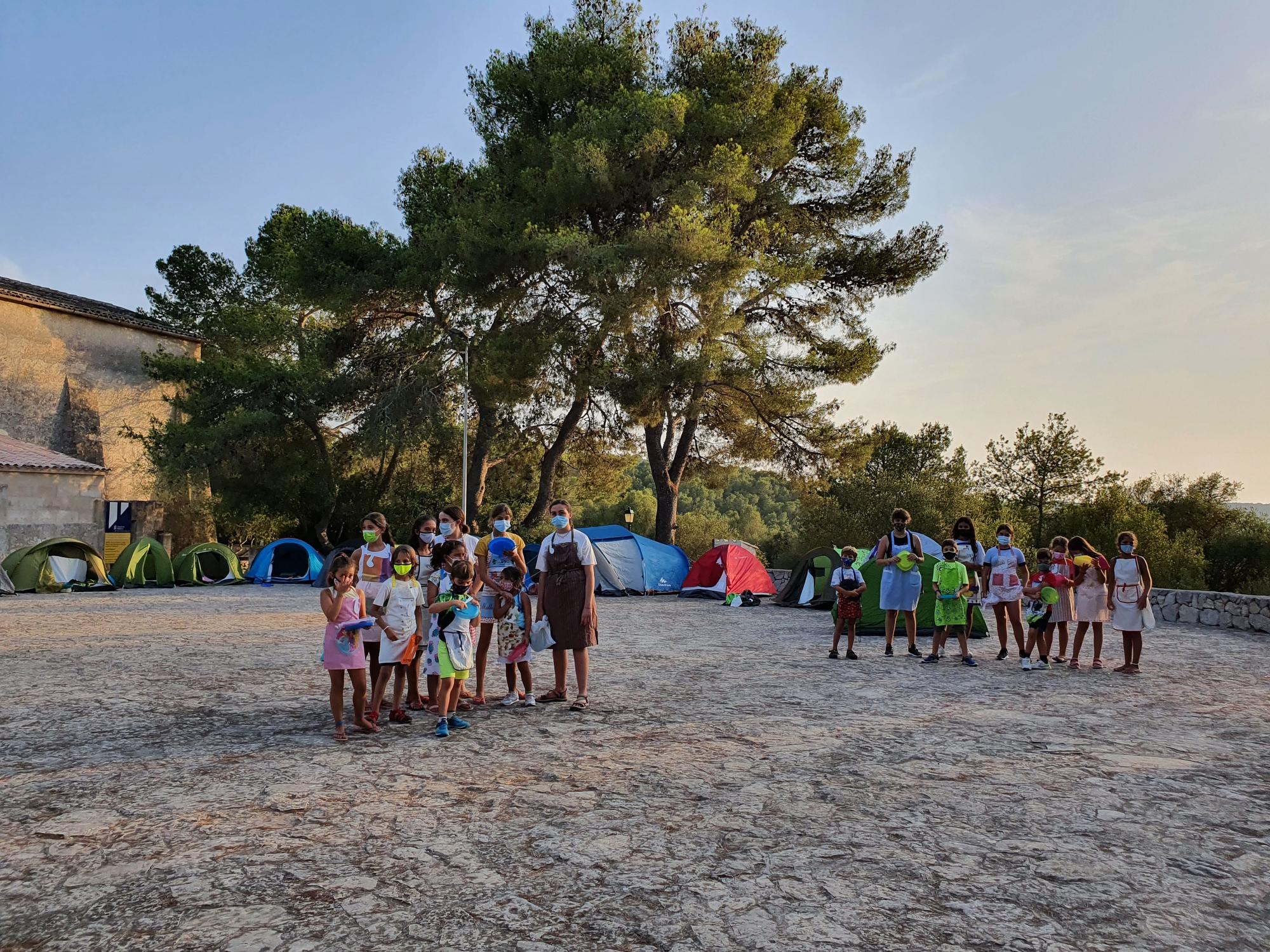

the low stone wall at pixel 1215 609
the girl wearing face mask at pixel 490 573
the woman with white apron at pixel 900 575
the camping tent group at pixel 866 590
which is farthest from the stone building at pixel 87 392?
the low stone wall at pixel 1215 609

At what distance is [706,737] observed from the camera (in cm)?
641

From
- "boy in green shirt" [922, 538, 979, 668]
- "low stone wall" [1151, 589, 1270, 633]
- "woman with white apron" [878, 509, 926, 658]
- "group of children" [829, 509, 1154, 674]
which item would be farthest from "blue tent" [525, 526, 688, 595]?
"boy in green shirt" [922, 538, 979, 668]

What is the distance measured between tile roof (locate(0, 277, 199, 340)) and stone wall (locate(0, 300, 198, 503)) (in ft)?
0.94

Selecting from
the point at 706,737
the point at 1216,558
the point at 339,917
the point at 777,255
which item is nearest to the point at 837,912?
the point at 339,917

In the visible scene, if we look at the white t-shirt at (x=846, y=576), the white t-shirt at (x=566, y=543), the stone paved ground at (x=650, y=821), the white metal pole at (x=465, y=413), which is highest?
the white metal pole at (x=465, y=413)

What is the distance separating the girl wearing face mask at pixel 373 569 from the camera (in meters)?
6.84

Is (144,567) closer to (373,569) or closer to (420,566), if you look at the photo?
(420,566)

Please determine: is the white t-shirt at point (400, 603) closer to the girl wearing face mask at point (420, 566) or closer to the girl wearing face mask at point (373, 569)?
the girl wearing face mask at point (373, 569)

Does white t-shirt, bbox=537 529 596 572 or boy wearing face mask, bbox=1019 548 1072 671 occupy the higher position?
white t-shirt, bbox=537 529 596 572

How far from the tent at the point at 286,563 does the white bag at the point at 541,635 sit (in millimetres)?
18402

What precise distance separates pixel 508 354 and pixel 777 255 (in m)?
8.10

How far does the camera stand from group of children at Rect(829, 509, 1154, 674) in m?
9.94

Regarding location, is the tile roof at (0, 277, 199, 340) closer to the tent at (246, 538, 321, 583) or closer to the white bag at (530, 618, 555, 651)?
the tent at (246, 538, 321, 583)

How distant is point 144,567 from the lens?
23.2m
